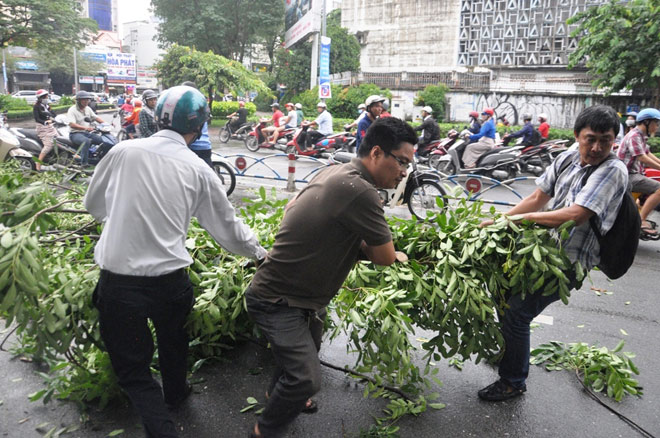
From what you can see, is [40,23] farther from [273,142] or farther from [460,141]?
[460,141]

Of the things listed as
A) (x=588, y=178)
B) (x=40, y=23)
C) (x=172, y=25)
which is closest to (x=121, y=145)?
(x=588, y=178)

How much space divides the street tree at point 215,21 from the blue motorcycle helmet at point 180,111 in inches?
1297

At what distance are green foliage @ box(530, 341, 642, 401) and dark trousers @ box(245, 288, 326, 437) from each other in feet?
6.82

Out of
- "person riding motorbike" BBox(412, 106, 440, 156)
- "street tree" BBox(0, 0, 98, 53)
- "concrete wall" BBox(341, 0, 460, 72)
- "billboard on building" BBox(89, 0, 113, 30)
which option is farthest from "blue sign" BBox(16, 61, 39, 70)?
"person riding motorbike" BBox(412, 106, 440, 156)

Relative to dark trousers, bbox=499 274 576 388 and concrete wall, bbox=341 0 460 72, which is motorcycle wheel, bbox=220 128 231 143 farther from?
concrete wall, bbox=341 0 460 72

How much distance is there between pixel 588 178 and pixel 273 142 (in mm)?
15160

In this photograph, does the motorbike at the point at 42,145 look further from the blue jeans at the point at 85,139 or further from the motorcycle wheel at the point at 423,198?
the motorcycle wheel at the point at 423,198

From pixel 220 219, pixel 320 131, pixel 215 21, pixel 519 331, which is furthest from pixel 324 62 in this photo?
pixel 220 219

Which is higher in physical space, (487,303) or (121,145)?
(121,145)

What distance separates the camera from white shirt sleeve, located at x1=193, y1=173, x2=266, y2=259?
261 centimetres

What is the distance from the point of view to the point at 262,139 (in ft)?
59.2

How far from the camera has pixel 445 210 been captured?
3.42m

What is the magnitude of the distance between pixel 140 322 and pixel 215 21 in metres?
33.8

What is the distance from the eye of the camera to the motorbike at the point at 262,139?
58.5ft
